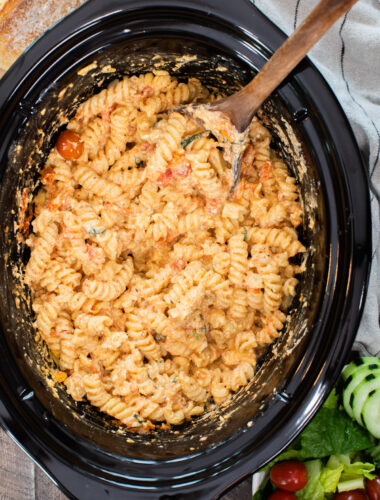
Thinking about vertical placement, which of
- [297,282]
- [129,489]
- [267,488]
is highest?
[297,282]

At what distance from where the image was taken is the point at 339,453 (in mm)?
2660

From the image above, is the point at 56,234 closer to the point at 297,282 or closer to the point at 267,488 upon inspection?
the point at 297,282

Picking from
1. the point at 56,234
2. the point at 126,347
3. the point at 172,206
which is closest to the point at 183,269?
the point at 172,206

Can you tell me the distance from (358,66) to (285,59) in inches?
34.1

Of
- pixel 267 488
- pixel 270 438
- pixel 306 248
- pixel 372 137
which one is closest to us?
pixel 270 438

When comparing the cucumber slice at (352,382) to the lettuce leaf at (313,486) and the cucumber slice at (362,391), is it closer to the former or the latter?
the cucumber slice at (362,391)

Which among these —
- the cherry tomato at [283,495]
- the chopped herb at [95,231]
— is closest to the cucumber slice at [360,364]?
the cherry tomato at [283,495]

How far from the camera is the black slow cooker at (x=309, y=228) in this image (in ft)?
6.52

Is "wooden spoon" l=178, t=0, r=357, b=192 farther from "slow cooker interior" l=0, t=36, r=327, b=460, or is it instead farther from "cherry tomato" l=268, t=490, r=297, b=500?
"cherry tomato" l=268, t=490, r=297, b=500

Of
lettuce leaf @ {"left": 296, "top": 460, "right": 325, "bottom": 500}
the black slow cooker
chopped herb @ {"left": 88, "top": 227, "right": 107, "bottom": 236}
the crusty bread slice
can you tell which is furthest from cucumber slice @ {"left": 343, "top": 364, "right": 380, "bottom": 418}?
the crusty bread slice

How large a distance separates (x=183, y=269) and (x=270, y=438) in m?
0.77

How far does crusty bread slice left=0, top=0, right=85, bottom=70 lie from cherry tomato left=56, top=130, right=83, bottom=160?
47cm

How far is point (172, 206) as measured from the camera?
2324mm

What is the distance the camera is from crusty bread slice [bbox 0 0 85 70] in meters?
2.46
